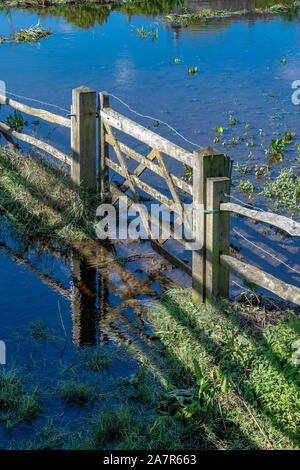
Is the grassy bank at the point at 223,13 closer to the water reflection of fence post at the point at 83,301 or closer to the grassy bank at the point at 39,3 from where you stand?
the grassy bank at the point at 39,3

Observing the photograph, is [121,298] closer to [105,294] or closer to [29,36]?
[105,294]

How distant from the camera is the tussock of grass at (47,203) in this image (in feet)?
26.3

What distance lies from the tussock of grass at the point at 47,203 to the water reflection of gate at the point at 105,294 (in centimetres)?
38

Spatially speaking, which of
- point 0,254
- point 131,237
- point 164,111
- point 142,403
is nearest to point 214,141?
point 164,111

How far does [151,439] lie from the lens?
14.5 ft

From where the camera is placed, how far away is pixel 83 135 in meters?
8.12

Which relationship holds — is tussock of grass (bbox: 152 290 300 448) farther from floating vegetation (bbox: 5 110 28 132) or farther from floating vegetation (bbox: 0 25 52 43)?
floating vegetation (bbox: 0 25 52 43)

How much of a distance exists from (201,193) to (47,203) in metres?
2.99

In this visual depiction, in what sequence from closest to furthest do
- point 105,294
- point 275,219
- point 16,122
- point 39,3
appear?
point 275,219
point 105,294
point 16,122
point 39,3

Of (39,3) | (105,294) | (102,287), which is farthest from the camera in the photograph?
(39,3)

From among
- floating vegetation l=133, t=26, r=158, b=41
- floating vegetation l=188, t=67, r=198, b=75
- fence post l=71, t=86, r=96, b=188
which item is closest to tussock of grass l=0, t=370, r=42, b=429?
fence post l=71, t=86, r=96, b=188

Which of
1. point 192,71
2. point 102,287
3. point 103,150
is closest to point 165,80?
point 192,71

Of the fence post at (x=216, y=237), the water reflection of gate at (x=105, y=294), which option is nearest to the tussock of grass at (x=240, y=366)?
the fence post at (x=216, y=237)

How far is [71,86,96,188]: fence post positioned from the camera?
800 cm
